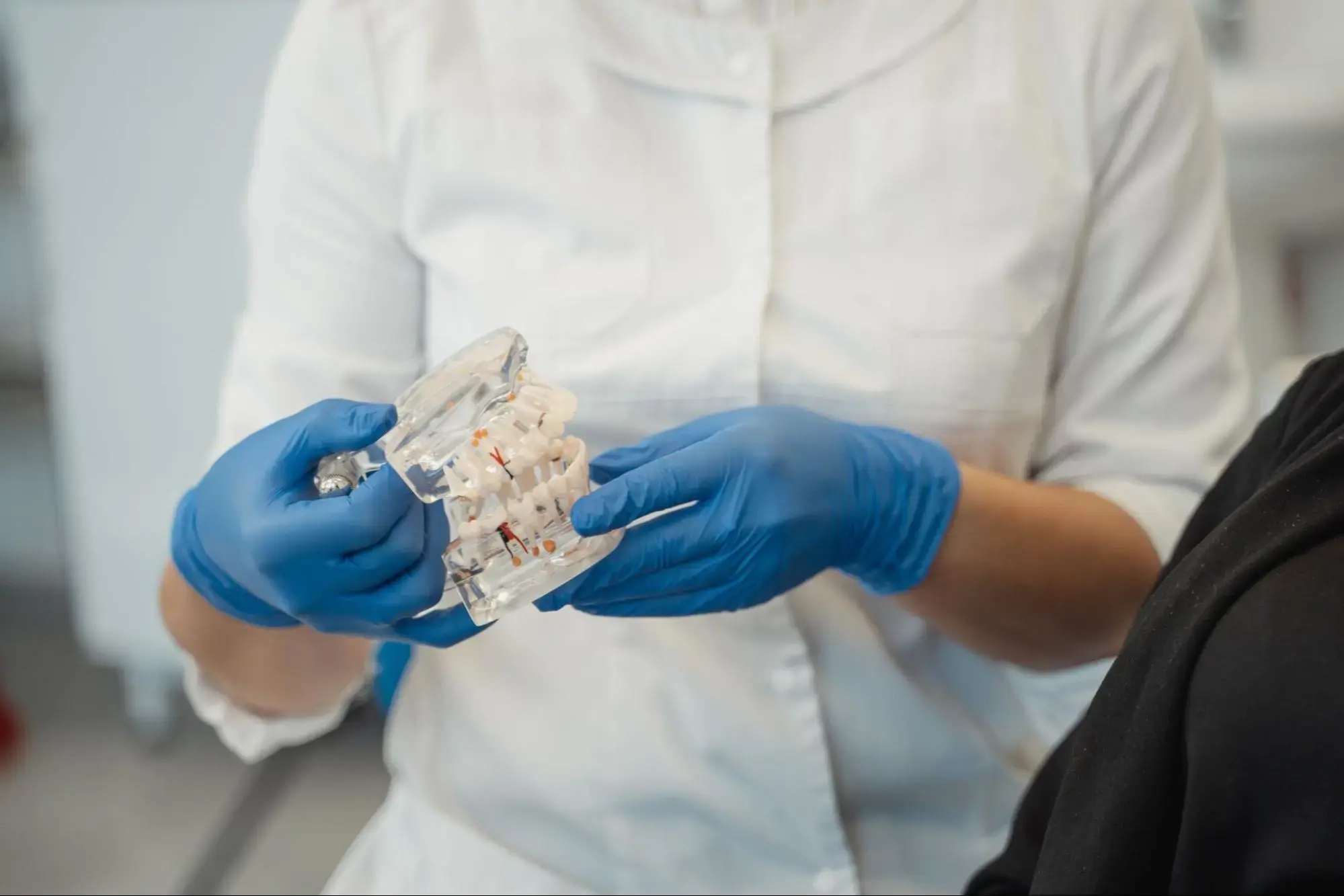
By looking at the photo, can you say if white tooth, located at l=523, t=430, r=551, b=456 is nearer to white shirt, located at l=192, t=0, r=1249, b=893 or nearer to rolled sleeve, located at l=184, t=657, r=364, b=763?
Result: white shirt, located at l=192, t=0, r=1249, b=893

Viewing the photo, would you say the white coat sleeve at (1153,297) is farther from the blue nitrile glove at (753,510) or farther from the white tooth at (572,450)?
the white tooth at (572,450)

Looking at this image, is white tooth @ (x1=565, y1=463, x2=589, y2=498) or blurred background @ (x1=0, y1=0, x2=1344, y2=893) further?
blurred background @ (x1=0, y1=0, x2=1344, y2=893)

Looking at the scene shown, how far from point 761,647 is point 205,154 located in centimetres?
102

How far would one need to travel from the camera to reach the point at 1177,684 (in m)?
0.42

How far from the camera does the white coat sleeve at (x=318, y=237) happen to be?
69cm

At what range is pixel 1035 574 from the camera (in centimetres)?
70

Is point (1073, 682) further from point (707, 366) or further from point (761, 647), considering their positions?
point (707, 366)

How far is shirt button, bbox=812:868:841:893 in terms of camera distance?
73 cm

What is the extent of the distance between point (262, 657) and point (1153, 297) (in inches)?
22.3

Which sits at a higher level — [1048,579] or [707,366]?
[707,366]

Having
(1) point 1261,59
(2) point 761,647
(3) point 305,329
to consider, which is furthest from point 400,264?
(1) point 1261,59

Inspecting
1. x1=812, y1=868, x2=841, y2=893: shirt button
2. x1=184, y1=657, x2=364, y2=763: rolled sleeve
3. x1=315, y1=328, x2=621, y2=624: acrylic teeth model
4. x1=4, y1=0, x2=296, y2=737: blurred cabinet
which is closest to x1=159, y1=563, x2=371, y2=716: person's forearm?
x1=184, y1=657, x2=364, y2=763: rolled sleeve

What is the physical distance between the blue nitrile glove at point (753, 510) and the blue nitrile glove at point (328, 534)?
2.6 inches

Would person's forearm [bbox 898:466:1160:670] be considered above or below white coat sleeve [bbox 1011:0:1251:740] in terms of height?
below
